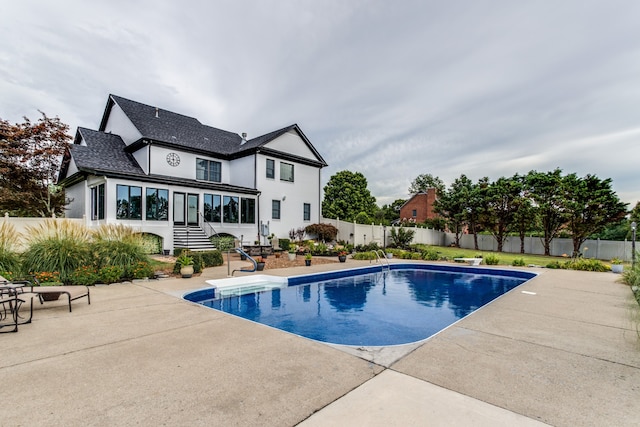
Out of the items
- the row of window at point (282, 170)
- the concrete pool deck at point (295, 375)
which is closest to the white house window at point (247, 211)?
the row of window at point (282, 170)

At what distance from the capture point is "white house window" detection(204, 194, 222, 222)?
58.6 ft

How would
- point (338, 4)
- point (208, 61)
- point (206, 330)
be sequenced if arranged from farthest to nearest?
point (208, 61), point (338, 4), point (206, 330)

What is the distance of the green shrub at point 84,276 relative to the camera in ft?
26.3

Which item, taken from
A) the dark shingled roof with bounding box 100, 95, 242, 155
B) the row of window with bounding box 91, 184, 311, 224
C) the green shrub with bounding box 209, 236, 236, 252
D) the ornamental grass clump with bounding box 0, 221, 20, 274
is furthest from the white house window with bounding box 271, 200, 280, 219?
the ornamental grass clump with bounding box 0, 221, 20, 274

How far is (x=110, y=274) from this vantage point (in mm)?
8508

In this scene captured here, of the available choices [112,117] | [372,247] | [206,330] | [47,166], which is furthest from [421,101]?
[47,166]

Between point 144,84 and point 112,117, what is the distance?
4413 mm

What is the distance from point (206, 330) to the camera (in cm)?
484

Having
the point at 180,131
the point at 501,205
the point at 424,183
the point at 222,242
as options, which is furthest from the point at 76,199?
the point at 424,183

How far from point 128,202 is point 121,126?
291 inches

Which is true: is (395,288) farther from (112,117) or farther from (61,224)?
(112,117)

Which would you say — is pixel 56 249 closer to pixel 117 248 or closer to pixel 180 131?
pixel 117 248

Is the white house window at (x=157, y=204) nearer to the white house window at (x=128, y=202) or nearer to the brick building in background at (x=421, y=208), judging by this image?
the white house window at (x=128, y=202)

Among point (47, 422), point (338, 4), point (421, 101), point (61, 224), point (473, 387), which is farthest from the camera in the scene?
point (421, 101)
